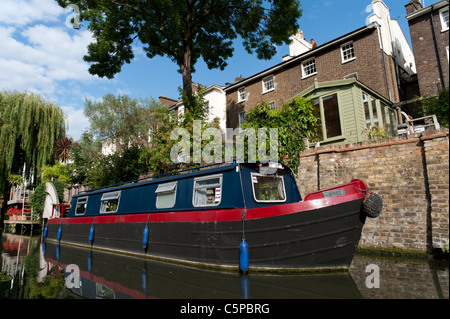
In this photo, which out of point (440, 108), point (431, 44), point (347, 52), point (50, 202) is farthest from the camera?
point (347, 52)

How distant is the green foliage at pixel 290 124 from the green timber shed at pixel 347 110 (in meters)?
0.92

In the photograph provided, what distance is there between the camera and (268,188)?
6859 millimetres

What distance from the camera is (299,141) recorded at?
34.5ft

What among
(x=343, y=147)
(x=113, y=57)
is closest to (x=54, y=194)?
(x=113, y=57)

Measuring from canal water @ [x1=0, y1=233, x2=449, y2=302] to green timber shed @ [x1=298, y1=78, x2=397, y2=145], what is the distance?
529 cm

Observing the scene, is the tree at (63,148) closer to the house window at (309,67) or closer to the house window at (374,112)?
the house window at (309,67)

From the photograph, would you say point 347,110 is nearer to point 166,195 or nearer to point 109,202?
point 166,195

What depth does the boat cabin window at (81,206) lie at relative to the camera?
38.2 ft

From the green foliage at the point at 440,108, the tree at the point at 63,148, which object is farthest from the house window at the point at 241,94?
the tree at the point at 63,148

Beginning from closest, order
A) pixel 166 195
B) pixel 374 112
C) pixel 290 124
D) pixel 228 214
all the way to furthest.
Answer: pixel 228 214 → pixel 166 195 → pixel 290 124 → pixel 374 112

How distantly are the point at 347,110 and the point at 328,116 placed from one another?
100 cm

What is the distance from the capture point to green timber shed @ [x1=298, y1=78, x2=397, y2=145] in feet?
35.7

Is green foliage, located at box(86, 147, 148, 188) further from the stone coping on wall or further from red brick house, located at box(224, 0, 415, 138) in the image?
the stone coping on wall

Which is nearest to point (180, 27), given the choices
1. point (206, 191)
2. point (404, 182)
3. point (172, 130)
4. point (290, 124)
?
point (172, 130)
